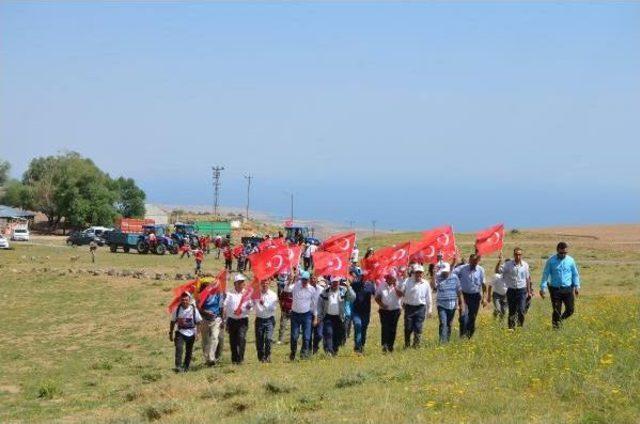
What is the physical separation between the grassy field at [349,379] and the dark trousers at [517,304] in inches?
16.6

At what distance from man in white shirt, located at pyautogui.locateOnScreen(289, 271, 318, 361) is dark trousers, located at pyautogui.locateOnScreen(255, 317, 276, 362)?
1.45 ft

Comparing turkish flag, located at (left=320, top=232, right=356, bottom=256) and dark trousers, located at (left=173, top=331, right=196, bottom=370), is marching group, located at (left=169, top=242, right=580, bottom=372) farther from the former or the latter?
turkish flag, located at (left=320, top=232, right=356, bottom=256)

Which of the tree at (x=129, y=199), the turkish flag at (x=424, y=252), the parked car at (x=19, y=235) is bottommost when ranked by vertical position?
the parked car at (x=19, y=235)

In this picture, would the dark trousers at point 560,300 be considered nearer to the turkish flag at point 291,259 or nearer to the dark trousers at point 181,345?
the turkish flag at point 291,259

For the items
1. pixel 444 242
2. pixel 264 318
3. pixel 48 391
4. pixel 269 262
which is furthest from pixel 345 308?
pixel 48 391

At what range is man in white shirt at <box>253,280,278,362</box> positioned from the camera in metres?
18.1

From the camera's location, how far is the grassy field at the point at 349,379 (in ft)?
37.5

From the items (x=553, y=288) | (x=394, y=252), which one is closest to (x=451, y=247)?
(x=394, y=252)

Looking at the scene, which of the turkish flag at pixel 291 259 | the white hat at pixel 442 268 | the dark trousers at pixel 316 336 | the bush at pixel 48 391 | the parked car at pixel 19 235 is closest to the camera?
the bush at pixel 48 391

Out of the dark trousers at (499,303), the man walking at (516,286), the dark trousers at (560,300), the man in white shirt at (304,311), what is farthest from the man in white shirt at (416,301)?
the dark trousers at (499,303)

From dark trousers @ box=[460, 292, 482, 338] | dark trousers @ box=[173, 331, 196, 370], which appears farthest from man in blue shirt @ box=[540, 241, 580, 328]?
dark trousers @ box=[173, 331, 196, 370]

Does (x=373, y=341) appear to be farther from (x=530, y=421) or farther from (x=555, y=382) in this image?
(x=530, y=421)

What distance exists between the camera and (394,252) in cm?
2012

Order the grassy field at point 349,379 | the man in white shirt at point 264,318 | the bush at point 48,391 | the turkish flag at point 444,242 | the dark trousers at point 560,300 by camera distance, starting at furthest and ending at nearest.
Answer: the turkish flag at point 444,242 → the man in white shirt at point 264,318 → the dark trousers at point 560,300 → the bush at point 48,391 → the grassy field at point 349,379
